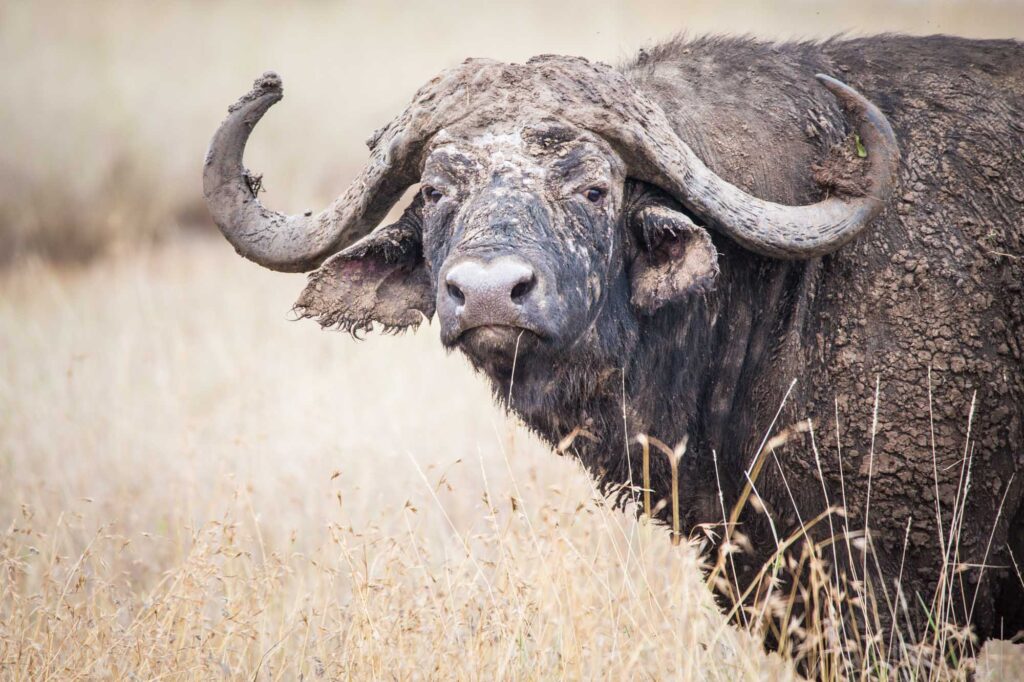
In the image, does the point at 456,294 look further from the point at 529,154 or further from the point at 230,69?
the point at 230,69

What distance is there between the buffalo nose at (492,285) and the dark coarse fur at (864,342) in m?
0.53

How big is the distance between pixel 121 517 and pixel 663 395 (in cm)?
438

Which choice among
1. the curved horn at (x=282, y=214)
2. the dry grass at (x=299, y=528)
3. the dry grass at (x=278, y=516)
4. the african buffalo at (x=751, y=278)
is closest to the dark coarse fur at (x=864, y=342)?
the african buffalo at (x=751, y=278)

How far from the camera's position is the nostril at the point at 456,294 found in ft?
11.6

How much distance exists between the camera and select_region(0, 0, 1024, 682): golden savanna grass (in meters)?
4.06

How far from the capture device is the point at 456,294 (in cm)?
358

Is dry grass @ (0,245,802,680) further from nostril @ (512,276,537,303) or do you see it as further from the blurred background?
the blurred background

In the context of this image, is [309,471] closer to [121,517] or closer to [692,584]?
[121,517]

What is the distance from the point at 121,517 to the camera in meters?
7.00

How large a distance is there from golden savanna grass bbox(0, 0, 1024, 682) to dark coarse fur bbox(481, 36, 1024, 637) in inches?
8.4

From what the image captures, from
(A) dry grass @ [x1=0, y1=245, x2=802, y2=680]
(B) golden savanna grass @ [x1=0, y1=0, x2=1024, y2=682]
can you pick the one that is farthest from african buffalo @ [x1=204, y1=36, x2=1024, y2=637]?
(A) dry grass @ [x1=0, y1=245, x2=802, y2=680]

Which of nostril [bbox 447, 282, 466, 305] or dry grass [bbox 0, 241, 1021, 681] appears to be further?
dry grass [bbox 0, 241, 1021, 681]

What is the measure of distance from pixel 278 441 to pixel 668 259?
212 inches

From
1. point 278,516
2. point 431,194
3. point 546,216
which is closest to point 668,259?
point 546,216
